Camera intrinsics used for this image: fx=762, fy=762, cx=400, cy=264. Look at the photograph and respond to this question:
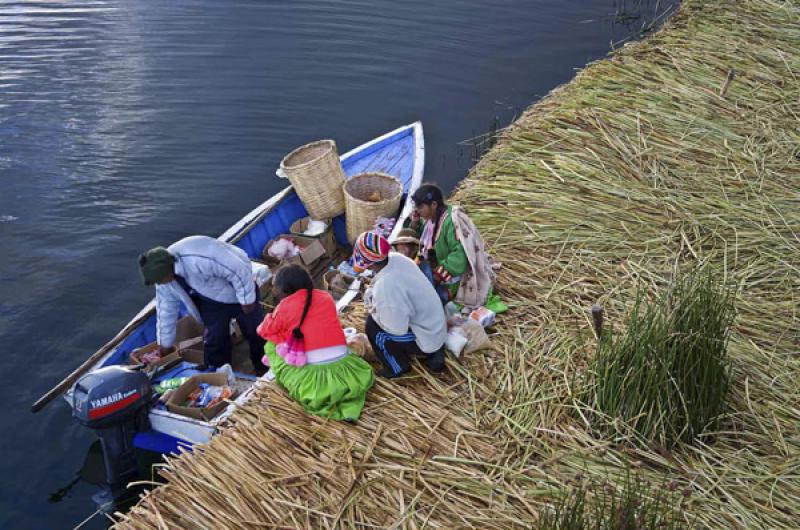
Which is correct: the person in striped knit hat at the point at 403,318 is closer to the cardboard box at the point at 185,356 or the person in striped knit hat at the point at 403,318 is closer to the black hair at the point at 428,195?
the black hair at the point at 428,195

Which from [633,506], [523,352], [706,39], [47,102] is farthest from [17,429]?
[706,39]

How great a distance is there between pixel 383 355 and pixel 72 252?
5771 millimetres

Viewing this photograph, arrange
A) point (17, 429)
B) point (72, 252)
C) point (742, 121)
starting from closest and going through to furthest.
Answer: point (17, 429) → point (742, 121) → point (72, 252)

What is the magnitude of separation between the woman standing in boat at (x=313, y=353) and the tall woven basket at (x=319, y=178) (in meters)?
3.23

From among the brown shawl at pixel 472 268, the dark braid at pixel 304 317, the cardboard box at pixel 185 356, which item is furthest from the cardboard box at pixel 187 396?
the brown shawl at pixel 472 268

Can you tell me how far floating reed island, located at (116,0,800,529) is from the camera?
4.66 metres

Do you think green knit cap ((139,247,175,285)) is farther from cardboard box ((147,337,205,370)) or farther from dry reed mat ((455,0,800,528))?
dry reed mat ((455,0,800,528))

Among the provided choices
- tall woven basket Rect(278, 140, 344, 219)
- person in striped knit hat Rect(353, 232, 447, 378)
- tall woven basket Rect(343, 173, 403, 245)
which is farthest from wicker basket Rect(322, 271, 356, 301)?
person in striped knit hat Rect(353, 232, 447, 378)

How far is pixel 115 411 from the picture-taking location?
5816 millimetres

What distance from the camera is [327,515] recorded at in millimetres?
4656

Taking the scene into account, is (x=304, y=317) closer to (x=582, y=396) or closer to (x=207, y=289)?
(x=207, y=289)

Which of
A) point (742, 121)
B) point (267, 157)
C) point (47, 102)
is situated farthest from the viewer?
point (47, 102)

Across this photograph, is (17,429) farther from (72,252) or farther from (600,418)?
(600,418)

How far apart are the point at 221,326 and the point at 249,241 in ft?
6.11
